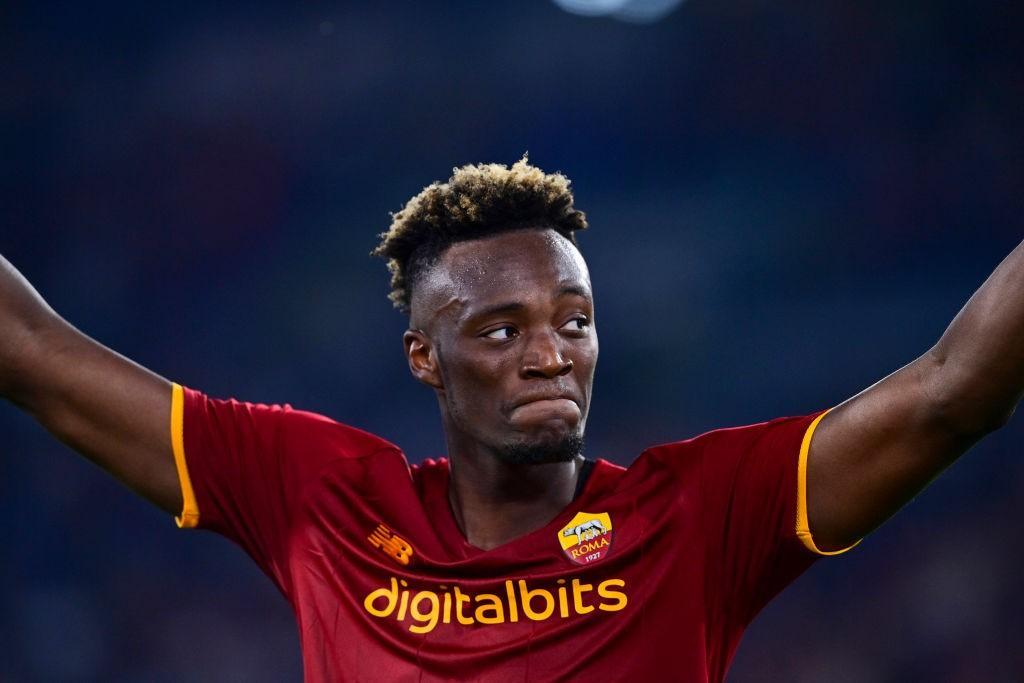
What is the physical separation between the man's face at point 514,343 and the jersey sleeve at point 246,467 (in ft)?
1.01

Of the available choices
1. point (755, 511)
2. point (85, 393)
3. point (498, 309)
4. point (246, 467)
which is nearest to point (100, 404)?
point (85, 393)

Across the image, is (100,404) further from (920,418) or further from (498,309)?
(920,418)

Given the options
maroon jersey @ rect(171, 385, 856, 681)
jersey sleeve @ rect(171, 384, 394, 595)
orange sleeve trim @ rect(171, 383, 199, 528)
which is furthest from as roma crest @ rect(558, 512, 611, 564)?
orange sleeve trim @ rect(171, 383, 199, 528)

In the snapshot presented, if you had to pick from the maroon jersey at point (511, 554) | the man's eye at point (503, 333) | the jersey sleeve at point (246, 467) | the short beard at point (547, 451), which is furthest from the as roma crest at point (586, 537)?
the jersey sleeve at point (246, 467)

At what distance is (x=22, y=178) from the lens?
6.18 metres

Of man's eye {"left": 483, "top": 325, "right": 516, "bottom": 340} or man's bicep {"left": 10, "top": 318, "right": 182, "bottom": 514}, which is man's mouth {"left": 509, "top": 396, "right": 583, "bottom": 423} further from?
man's bicep {"left": 10, "top": 318, "right": 182, "bottom": 514}

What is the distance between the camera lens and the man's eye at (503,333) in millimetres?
2629

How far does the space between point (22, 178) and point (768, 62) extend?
4015mm

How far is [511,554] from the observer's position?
2.50 metres

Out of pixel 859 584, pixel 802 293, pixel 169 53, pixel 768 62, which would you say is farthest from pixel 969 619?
pixel 169 53

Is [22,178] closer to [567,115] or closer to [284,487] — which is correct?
[567,115]

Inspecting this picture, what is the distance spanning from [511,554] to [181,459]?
30.4 inches

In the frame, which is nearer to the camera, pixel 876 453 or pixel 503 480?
pixel 876 453

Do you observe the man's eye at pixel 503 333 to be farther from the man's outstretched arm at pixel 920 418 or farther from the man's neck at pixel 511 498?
the man's outstretched arm at pixel 920 418
